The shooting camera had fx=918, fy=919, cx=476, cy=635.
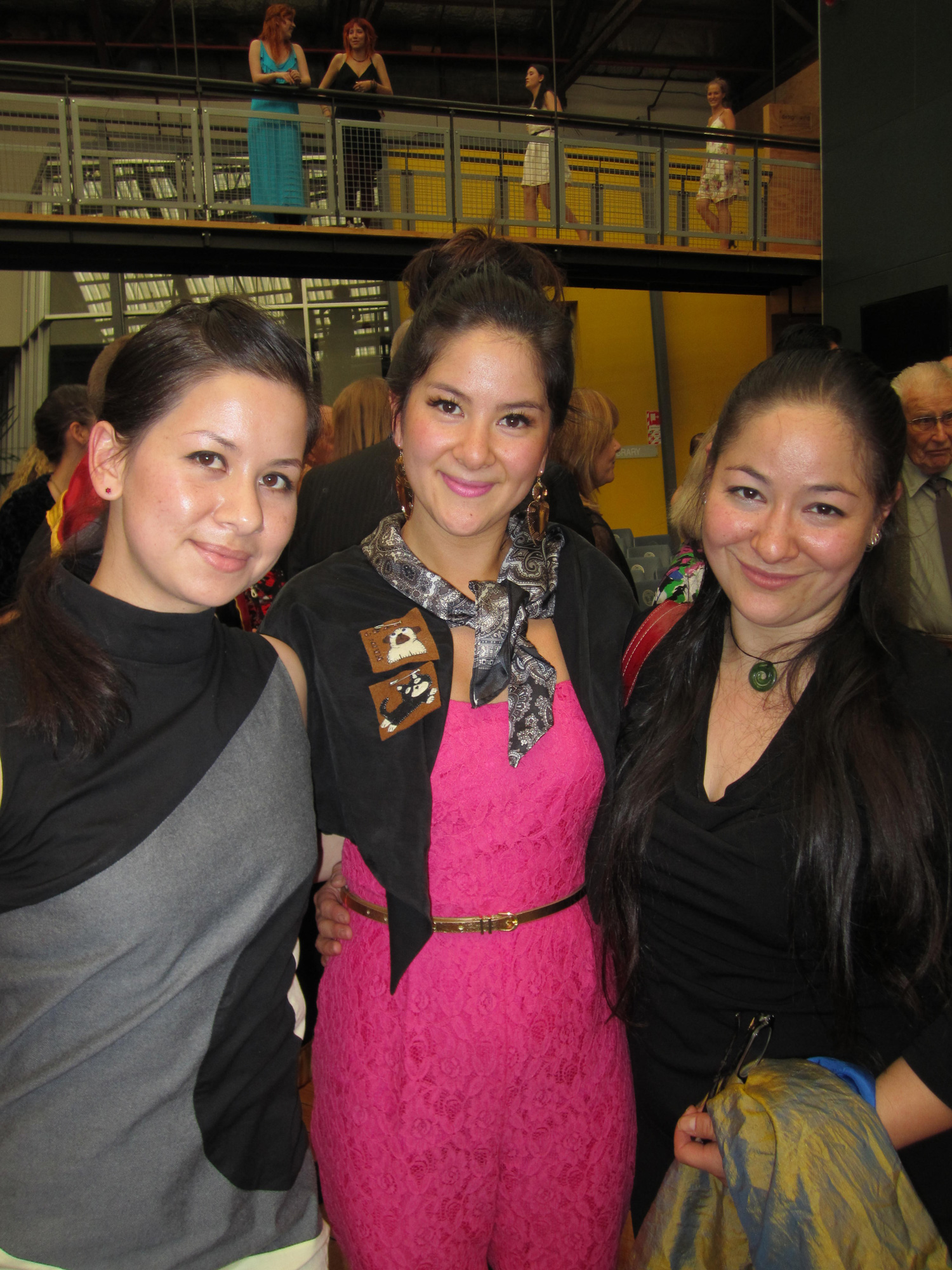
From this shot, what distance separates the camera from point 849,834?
1252 mm

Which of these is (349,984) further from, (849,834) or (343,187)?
(343,187)

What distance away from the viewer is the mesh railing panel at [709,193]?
801cm

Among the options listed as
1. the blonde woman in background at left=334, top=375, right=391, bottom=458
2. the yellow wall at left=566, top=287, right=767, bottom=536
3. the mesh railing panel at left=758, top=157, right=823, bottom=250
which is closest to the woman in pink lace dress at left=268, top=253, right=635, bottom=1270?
the blonde woman in background at left=334, top=375, right=391, bottom=458

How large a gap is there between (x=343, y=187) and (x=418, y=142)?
884 millimetres

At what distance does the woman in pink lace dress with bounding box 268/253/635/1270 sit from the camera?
4.60ft

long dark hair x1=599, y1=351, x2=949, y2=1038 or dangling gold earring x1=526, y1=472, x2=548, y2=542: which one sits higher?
dangling gold earring x1=526, y1=472, x2=548, y2=542

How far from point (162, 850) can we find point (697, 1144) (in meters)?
0.85

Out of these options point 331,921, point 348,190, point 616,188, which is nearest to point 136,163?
point 348,190

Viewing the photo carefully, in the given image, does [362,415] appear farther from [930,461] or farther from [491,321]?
[930,461]

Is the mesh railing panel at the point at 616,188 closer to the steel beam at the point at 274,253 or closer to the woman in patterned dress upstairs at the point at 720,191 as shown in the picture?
the steel beam at the point at 274,253

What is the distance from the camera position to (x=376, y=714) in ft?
4.77

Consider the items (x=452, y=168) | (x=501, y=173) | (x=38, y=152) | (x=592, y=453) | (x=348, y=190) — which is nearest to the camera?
(x=592, y=453)

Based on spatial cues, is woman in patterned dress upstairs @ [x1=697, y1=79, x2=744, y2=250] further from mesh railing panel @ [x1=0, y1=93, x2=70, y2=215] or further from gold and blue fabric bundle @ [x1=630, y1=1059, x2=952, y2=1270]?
gold and blue fabric bundle @ [x1=630, y1=1059, x2=952, y2=1270]

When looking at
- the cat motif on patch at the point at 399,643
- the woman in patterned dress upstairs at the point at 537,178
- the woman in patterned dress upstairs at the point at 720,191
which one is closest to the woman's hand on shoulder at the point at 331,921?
the cat motif on patch at the point at 399,643
